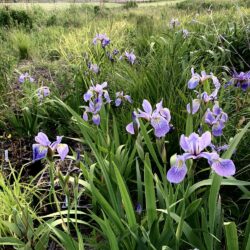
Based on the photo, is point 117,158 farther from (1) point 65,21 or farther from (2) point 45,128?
(1) point 65,21

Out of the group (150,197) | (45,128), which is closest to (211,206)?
(150,197)

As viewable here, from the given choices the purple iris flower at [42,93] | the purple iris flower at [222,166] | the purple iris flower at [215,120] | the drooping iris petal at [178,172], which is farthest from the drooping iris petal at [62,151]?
the purple iris flower at [42,93]

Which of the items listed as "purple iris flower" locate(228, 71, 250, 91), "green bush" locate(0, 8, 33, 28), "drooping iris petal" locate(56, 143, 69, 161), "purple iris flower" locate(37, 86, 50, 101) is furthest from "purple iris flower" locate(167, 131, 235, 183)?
"green bush" locate(0, 8, 33, 28)

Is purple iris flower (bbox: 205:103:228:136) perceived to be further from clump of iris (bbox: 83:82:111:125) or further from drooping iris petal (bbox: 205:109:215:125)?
clump of iris (bbox: 83:82:111:125)

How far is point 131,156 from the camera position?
205 centimetres

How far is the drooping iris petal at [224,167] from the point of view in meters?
1.07

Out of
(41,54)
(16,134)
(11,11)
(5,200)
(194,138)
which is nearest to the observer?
(194,138)

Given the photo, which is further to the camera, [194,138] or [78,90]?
[78,90]

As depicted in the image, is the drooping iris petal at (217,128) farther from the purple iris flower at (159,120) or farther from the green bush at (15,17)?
the green bush at (15,17)

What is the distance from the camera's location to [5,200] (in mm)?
1924

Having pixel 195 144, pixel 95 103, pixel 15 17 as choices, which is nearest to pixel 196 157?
pixel 195 144

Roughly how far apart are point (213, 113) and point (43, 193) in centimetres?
125

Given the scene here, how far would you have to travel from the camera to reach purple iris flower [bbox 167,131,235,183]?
3.53 ft

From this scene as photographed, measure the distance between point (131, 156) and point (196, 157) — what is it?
95 cm
